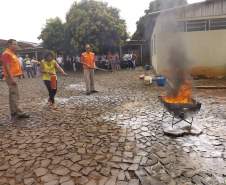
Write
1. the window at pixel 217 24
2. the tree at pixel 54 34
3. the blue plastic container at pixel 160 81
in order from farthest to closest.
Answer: the tree at pixel 54 34 → the window at pixel 217 24 → the blue plastic container at pixel 160 81

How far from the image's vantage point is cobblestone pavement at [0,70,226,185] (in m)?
3.62

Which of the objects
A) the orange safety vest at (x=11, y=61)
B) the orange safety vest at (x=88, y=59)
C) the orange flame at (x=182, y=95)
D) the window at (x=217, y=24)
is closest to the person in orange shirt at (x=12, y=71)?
the orange safety vest at (x=11, y=61)

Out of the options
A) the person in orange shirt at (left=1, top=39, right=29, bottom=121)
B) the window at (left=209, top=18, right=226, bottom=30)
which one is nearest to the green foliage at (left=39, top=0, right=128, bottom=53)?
the window at (left=209, top=18, right=226, bottom=30)

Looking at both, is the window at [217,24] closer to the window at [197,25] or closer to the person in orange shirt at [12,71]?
the window at [197,25]

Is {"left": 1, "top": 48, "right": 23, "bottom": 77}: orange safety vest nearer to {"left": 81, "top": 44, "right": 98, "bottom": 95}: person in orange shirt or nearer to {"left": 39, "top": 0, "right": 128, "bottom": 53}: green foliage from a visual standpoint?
{"left": 81, "top": 44, "right": 98, "bottom": 95}: person in orange shirt

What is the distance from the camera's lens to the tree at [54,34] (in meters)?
24.4

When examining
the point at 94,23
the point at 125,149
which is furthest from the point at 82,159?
the point at 94,23

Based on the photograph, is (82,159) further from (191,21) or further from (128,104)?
(191,21)

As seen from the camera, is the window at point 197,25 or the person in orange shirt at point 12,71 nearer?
the person in orange shirt at point 12,71

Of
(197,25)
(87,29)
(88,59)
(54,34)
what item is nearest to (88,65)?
(88,59)

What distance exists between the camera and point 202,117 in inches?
251

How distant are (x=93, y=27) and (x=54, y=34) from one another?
195 inches

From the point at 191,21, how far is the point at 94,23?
10.7m

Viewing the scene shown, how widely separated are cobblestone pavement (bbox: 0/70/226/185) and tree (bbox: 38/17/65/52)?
1833 centimetres
